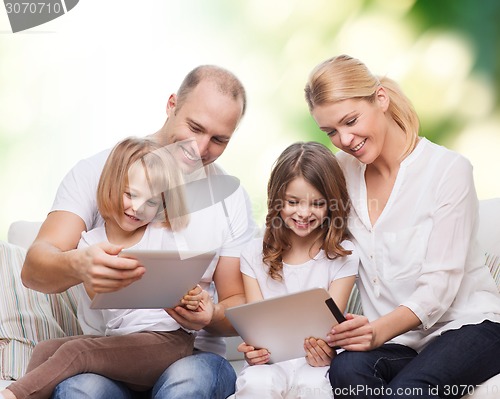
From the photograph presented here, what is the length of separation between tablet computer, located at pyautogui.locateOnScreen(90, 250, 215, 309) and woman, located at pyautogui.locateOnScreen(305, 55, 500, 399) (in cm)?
33

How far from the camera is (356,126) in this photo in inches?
69.0

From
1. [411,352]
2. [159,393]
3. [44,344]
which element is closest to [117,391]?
[159,393]

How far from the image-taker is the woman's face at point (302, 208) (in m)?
1.85

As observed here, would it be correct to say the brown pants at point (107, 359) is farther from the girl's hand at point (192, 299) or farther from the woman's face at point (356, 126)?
the woman's face at point (356, 126)

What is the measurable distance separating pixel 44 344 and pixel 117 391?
213 millimetres

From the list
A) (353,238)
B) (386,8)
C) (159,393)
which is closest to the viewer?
(159,393)

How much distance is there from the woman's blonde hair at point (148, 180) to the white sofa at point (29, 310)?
1.34ft

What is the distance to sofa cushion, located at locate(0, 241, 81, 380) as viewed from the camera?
1.91 meters

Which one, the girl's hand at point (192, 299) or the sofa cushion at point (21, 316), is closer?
the girl's hand at point (192, 299)

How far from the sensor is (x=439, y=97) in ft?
11.7

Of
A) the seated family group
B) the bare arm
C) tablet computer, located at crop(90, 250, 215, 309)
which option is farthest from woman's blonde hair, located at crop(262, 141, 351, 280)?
the bare arm

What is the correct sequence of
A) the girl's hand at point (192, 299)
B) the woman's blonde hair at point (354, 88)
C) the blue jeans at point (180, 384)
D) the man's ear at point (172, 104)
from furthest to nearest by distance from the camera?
the man's ear at point (172, 104), the woman's blonde hair at point (354, 88), the girl's hand at point (192, 299), the blue jeans at point (180, 384)

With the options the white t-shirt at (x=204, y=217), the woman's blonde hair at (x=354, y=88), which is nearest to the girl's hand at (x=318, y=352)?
the white t-shirt at (x=204, y=217)

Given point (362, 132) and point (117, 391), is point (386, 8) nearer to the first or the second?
point (362, 132)
